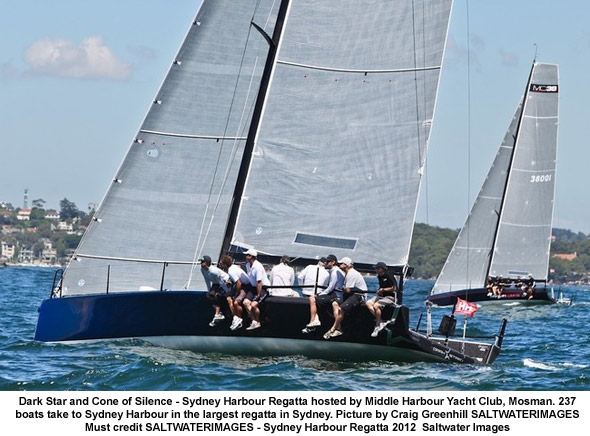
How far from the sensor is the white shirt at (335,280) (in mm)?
17766

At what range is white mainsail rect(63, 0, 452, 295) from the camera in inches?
758

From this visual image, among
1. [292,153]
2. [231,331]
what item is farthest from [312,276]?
[292,153]

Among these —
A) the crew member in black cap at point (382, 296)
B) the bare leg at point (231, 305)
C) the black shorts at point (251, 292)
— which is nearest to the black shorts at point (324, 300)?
the crew member in black cap at point (382, 296)

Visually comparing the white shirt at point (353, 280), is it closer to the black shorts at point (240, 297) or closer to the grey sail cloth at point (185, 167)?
the black shorts at point (240, 297)

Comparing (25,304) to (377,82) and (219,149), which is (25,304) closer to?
(219,149)

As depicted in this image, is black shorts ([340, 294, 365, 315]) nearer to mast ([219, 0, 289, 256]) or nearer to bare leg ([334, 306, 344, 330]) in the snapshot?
bare leg ([334, 306, 344, 330])

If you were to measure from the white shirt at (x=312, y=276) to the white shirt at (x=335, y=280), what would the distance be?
182mm

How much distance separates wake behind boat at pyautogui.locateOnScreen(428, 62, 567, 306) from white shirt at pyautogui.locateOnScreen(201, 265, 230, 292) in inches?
1085

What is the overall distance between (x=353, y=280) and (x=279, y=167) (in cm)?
235

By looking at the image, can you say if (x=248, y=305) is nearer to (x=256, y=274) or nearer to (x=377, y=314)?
(x=256, y=274)

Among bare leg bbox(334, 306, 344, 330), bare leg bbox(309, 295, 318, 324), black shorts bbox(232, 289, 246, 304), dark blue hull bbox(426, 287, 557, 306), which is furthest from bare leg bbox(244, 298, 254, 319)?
dark blue hull bbox(426, 287, 557, 306)
